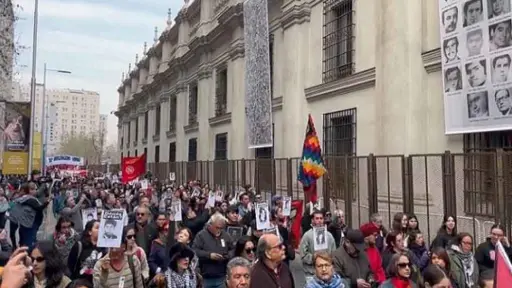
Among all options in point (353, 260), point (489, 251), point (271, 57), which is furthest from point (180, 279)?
point (271, 57)

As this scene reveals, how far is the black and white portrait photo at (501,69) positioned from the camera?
10.8 metres

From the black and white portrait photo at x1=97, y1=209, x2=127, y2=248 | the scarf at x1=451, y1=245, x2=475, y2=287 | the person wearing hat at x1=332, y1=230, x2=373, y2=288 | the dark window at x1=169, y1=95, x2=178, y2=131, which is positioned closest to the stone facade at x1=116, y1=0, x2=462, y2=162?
the dark window at x1=169, y1=95, x2=178, y2=131

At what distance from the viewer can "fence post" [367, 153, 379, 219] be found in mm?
13055

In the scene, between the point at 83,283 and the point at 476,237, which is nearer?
the point at 83,283

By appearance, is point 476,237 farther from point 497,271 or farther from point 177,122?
point 177,122

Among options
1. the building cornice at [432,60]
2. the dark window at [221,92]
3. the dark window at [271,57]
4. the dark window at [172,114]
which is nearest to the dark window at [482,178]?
the building cornice at [432,60]

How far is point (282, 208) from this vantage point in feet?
36.5

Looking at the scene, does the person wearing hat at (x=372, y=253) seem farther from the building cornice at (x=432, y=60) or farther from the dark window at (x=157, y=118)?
the dark window at (x=157, y=118)

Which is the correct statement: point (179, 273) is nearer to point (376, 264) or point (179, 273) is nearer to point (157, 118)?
point (376, 264)

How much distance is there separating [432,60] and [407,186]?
3184 millimetres

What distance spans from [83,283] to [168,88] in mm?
37227

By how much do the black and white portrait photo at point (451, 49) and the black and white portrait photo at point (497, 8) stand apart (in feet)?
3.17

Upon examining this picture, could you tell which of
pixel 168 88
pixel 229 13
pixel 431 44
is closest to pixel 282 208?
pixel 431 44

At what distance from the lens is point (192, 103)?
1336 inches
